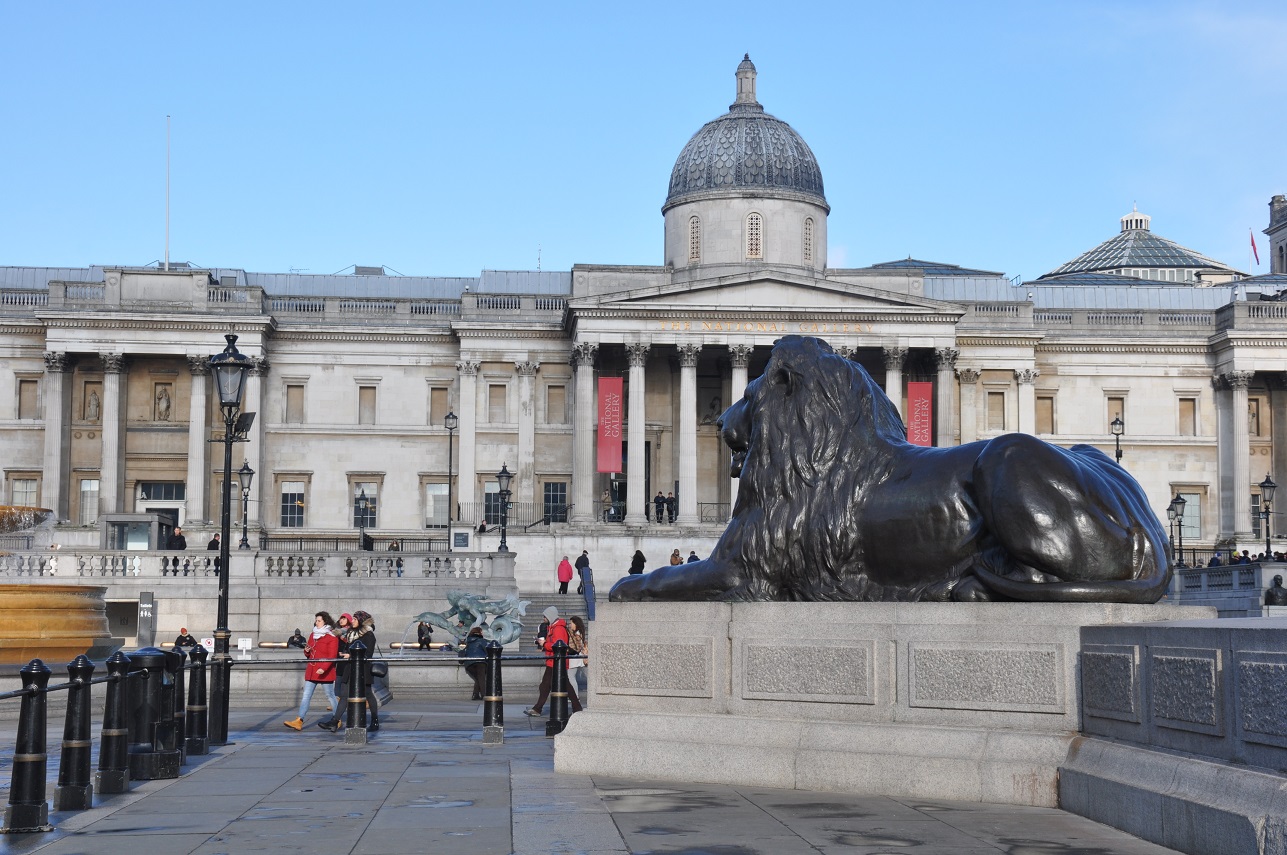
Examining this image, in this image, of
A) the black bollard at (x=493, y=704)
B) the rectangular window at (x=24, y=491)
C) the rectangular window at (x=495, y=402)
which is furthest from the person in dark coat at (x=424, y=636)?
the rectangular window at (x=24, y=491)

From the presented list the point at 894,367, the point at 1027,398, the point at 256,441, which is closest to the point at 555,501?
the point at 256,441

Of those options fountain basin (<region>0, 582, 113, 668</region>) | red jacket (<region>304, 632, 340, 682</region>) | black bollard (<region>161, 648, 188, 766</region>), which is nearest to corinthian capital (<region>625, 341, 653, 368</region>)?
red jacket (<region>304, 632, 340, 682</region>)

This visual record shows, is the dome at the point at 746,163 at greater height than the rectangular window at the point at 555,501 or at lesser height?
greater

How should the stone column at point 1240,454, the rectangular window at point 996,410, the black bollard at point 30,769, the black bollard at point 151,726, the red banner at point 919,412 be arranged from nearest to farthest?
the black bollard at point 30,769 < the black bollard at point 151,726 < the red banner at point 919,412 < the stone column at point 1240,454 < the rectangular window at point 996,410

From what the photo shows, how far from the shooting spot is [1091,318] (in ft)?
220

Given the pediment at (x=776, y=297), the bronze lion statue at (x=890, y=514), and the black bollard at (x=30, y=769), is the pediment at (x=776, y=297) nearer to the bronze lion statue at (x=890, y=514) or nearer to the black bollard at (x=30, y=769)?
the bronze lion statue at (x=890, y=514)

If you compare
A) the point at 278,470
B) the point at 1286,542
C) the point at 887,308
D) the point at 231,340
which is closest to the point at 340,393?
the point at 278,470

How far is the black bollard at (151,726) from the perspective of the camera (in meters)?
13.4

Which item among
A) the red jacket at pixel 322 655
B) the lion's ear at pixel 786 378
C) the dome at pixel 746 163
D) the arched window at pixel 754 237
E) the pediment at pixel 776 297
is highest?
the dome at pixel 746 163

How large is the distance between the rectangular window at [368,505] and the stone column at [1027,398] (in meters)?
25.0

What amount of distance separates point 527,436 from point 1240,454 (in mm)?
27665

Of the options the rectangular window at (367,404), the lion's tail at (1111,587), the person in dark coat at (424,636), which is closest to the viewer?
the lion's tail at (1111,587)

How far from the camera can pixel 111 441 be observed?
60.9 meters

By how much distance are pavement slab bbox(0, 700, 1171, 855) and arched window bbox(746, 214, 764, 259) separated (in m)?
51.0
